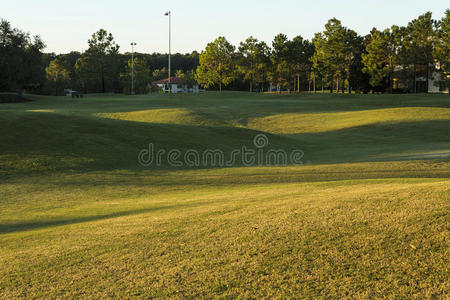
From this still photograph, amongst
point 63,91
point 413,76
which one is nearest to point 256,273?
point 413,76

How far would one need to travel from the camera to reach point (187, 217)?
873 centimetres

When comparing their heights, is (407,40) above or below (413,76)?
above

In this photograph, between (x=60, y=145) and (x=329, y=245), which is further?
(x=60, y=145)

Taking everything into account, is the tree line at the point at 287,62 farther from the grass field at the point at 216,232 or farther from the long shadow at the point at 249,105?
the grass field at the point at 216,232

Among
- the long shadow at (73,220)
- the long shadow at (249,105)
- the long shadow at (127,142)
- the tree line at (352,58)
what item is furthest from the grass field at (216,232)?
the tree line at (352,58)

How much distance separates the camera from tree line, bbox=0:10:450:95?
229 ft

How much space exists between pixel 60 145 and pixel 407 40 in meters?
70.2

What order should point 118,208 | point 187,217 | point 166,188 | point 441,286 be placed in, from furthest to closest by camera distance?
point 166,188 → point 118,208 → point 187,217 → point 441,286

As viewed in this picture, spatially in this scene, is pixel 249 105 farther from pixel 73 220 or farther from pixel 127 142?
pixel 73 220

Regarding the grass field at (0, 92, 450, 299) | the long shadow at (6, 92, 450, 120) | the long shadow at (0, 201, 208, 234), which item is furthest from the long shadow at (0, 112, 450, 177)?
the long shadow at (6, 92, 450, 120)

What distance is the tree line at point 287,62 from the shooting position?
69.8m

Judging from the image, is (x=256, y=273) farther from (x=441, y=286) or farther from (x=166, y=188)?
(x=166, y=188)

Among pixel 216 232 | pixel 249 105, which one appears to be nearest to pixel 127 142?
pixel 216 232

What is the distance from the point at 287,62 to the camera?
95.1 m
